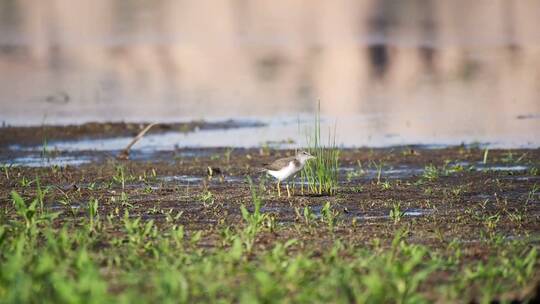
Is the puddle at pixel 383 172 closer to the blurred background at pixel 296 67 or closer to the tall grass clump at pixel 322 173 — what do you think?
the tall grass clump at pixel 322 173

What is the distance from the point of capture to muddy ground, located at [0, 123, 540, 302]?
1061 centimetres

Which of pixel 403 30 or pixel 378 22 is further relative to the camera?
pixel 378 22

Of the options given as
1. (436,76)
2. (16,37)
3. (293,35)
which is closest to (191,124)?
(436,76)

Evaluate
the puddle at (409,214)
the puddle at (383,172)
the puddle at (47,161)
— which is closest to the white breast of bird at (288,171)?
the puddle at (383,172)

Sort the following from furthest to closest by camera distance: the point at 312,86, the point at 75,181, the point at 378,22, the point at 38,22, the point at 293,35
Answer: the point at 38,22
the point at 378,22
the point at 293,35
the point at 312,86
the point at 75,181

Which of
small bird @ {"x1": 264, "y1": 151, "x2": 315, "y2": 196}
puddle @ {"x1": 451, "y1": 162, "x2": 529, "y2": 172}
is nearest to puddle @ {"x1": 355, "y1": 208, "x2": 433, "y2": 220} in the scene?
small bird @ {"x1": 264, "y1": 151, "x2": 315, "y2": 196}

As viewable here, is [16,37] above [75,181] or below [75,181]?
above

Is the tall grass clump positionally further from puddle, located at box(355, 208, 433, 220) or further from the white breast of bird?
puddle, located at box(355, 208, 433, 220)

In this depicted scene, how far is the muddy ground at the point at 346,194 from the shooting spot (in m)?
10.6

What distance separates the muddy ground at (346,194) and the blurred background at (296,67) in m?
3.22

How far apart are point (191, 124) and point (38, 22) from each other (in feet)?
101

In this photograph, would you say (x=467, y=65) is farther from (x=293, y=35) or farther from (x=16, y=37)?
(x=16, y=37)

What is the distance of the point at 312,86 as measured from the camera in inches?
1200

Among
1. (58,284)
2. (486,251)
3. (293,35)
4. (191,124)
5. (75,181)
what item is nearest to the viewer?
(58,284)
